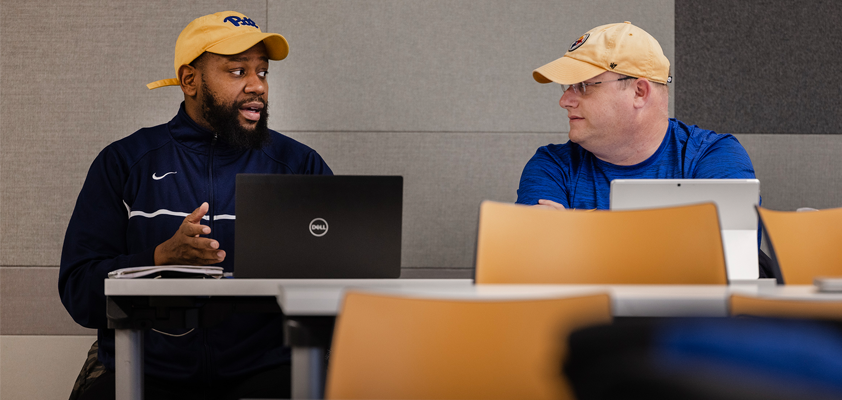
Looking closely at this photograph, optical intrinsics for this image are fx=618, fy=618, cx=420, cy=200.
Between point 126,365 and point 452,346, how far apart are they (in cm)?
103

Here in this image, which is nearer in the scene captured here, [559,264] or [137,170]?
[559,264]

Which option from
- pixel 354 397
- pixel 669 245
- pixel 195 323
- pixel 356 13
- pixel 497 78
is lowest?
pixel 195 323

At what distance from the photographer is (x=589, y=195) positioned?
2.14 meters

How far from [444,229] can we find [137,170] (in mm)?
1410

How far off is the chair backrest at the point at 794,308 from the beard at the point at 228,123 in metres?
1.86

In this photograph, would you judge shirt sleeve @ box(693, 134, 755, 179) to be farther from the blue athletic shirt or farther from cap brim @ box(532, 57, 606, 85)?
cap brim @ box(532, 57, 606, 85)

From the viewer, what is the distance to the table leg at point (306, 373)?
95 centimetres

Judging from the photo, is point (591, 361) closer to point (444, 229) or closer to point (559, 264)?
point (559, 264)

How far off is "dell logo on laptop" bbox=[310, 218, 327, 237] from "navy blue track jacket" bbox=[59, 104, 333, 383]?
55cm

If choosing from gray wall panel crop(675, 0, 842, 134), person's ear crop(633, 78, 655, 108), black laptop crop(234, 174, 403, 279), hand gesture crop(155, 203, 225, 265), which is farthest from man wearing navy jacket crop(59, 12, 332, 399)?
gray wall panel crop(675, 0, 842, 134)

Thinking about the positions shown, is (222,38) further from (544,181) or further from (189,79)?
(544,181)

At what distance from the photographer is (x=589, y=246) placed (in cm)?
127

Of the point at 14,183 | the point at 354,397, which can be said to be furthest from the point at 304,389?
the point at 14,183

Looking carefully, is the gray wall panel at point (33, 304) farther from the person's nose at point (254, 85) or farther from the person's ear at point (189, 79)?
the person's nose at point (254, 85)
